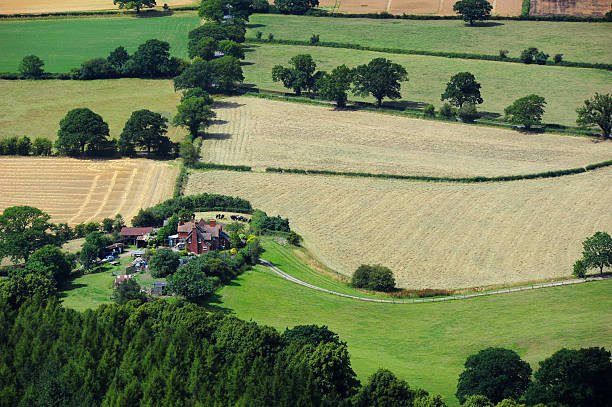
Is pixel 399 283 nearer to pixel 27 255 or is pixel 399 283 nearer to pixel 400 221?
pixel 400 221

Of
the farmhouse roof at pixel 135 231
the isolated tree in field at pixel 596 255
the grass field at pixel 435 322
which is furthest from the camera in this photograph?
the farmhouse roof at pixel 135 231

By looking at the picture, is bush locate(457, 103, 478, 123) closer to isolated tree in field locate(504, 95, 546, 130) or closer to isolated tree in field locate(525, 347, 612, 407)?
isolated tree in field locate(504, 95, 546, 130)

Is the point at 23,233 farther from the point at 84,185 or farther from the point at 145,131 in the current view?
the point at 145,131

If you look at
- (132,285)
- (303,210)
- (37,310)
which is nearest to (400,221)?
(303,210)

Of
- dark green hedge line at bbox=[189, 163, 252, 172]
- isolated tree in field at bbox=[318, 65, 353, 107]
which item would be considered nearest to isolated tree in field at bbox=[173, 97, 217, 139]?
dark green hedge line at bbox=[189, 163, 252, 172]

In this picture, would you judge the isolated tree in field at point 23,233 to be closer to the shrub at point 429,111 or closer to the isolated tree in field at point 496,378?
the isolated tree in field at point 496,378

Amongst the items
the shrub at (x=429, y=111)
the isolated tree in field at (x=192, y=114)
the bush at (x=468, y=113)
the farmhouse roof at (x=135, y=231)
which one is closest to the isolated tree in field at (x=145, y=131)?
the isolated tree in field at (x=192, y=114)
